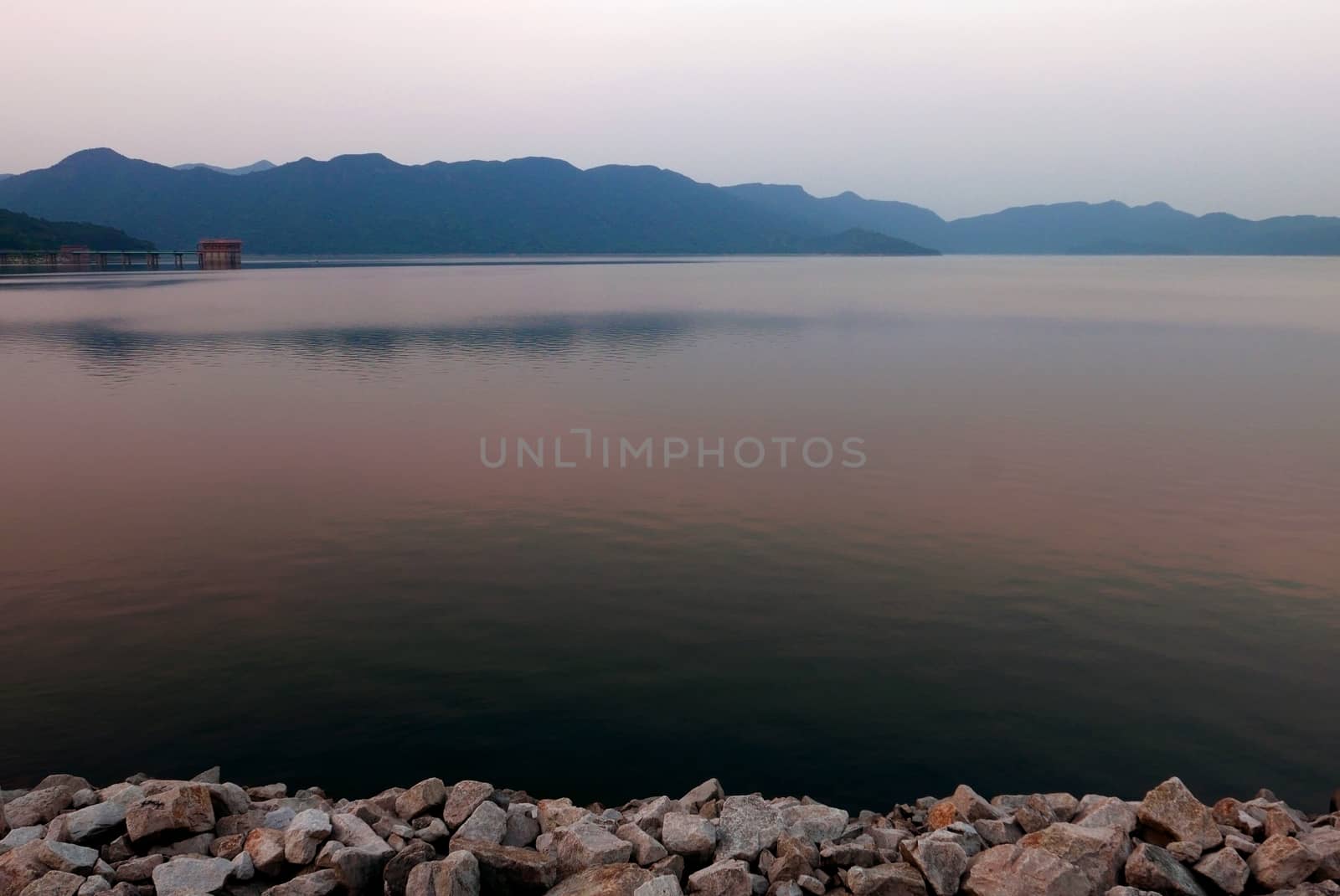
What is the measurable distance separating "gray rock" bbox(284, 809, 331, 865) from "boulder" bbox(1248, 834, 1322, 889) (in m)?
10.1

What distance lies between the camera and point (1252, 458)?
112 feet

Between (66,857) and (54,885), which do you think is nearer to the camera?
(54,885)

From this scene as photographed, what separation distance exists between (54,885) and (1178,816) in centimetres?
1200

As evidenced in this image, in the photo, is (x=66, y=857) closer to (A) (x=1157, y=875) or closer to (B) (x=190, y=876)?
(B) (x=190, y=876)

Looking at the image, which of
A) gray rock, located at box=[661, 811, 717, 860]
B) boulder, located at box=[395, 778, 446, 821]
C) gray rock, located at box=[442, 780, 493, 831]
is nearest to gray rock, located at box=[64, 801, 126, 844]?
boulder, located at box=[395, 778, 446, 821]

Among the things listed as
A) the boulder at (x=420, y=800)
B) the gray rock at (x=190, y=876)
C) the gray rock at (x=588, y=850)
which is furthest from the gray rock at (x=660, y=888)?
the gray rock at (x=190, y=876)

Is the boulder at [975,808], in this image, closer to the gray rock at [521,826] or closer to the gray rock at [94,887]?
the gray rock at [521,826]

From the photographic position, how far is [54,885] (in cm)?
975

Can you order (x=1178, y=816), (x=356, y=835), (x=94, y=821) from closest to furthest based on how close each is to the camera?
(x=356, y=835) < (x=94, y=821) < (x=1178, y=816)

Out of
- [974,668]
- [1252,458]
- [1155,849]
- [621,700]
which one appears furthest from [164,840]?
[1252,458]

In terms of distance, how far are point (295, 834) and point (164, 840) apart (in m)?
1.76

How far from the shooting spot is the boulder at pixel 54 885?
9.68 metres

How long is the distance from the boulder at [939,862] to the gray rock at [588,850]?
3069 millimetres

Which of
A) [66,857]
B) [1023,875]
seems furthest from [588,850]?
[66,857]
